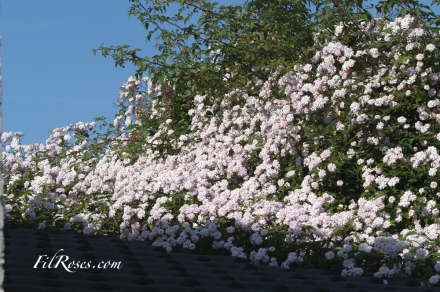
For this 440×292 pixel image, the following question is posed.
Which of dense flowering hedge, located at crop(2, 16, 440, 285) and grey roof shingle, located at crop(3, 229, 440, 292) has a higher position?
dense flowering hedge, located at crop(2, 16, 440, 285)

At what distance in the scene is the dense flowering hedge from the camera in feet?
17.4

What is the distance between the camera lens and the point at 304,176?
665 cm

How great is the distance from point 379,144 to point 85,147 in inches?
149

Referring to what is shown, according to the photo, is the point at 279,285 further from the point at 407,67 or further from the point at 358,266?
the point at 407,67

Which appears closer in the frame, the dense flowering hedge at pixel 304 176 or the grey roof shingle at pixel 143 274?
the grey roof shingle at pixel 143 274

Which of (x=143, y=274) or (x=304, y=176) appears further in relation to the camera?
(x=304, y=176)

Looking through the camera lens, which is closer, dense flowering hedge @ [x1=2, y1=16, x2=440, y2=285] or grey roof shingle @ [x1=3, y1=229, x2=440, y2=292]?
grey roof shingle @ [x1=3, y1=229, x2=440, y2=292]

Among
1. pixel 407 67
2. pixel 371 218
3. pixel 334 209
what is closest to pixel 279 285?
pixel 371 218

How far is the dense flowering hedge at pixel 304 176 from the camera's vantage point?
209 inches

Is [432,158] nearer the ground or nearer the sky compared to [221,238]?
nearer the sky

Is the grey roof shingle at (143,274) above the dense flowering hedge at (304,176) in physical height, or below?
below

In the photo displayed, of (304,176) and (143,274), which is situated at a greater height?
(304,176)

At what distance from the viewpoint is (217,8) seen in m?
8.20

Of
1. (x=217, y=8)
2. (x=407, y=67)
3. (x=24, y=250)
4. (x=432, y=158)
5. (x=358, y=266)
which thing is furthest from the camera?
(x=217, y=8)
